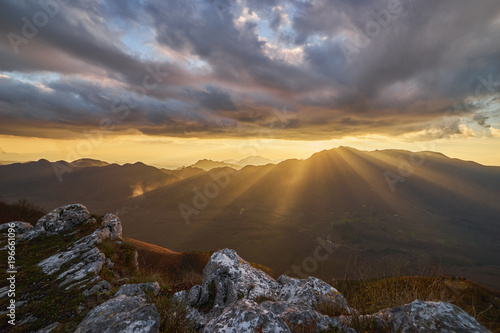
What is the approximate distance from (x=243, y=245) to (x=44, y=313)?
98.1 m

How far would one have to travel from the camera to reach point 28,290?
23.6 feet

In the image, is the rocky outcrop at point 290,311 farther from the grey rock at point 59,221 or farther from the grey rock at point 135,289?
the grey rock at point 59,221

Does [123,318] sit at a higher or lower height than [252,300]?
higher

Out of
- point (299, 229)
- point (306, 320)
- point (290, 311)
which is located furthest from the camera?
point (299, 229)

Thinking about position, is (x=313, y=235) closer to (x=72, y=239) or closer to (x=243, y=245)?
(x=243, y=245)

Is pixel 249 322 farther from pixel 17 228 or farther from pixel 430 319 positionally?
pixel 17 228

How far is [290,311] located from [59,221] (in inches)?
617

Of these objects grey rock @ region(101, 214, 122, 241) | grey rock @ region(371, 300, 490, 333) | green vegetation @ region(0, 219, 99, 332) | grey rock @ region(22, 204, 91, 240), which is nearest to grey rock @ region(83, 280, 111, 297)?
green vegetation @ region(0, 219, 99, 332)

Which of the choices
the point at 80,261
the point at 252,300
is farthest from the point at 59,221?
the point at 252,300

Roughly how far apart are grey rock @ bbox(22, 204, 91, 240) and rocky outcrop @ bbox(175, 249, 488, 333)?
10.6 meters

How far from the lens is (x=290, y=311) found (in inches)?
197

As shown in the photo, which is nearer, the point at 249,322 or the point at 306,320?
the point at 249,322

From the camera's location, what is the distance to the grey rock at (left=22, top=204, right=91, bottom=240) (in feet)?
40.7

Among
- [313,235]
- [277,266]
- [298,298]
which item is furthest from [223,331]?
[313,235]
